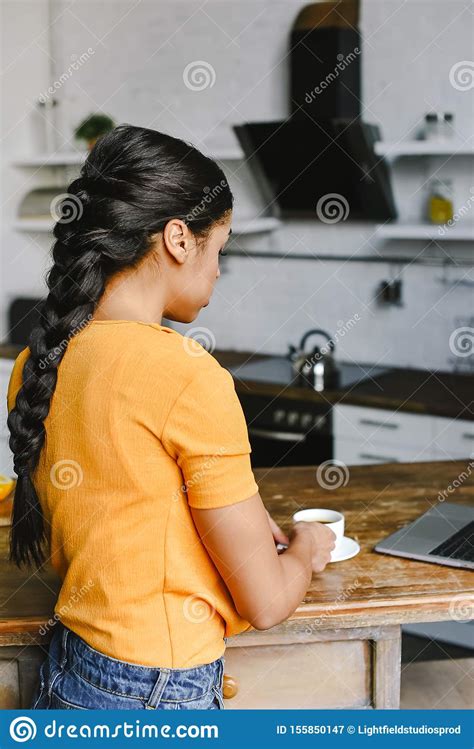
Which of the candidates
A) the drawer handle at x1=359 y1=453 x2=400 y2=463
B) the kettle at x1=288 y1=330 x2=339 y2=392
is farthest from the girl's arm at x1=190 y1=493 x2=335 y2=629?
the kettle at x1=288 y1=330 x2=339 y2=392

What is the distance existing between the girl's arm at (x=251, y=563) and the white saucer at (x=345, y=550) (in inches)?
11.1

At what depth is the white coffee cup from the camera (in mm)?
1736

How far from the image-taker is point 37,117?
481 centimetres

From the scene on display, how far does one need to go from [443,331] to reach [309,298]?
2.23 feet

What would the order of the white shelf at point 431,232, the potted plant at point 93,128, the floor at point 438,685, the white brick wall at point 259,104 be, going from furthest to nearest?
the potted plant at point 93,128
the white brick wall at point 259,104
the white shelf at point 431,232
the floor at point 438,685

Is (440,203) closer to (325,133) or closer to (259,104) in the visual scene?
(325,133)

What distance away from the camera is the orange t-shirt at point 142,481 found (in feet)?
3.97

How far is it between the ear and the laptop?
77 cm

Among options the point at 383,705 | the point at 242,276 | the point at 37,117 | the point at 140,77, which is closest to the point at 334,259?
the point at 242,276

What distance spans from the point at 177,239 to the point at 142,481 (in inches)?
13.7

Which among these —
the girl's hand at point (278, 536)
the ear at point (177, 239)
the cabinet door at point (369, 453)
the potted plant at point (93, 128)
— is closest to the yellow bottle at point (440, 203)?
the cabinet door at point (369, 453)

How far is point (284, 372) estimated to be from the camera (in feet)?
13.2

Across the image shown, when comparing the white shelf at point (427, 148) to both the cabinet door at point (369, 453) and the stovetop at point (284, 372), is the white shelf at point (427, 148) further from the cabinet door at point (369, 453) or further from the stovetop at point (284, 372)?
the cabinet door at point (369, 453)

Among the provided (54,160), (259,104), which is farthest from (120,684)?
(54,160)
